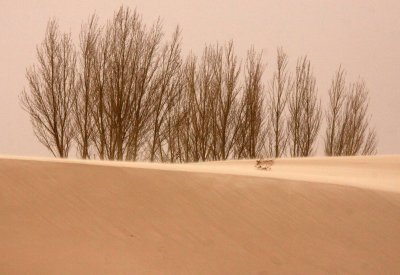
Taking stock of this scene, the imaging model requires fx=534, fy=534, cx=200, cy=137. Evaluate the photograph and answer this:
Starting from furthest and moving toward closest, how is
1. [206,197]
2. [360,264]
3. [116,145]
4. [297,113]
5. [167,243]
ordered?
[297,113] < [116,145] < [206,197] < [167,243] < [360,264]

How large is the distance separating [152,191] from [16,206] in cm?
105

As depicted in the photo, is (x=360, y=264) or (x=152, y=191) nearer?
(x=360, y=264)

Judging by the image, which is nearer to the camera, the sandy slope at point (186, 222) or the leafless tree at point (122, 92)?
the sandy slope at point (186, 222)

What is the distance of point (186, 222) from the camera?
3898 mm

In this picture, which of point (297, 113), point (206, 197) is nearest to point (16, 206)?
point (206, 197)

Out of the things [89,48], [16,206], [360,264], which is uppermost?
[89,48]

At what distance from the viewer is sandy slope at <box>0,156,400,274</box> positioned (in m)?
3.62

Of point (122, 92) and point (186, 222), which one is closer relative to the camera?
point (186, 222)

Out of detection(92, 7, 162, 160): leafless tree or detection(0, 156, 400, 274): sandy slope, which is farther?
detection(92, 7, 162, 160): leafless tree

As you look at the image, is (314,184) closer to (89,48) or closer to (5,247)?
(5,247)

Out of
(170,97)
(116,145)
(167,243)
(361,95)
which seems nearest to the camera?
(167,243)

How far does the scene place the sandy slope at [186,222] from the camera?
11.9 ft

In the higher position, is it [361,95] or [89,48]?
[89,48]

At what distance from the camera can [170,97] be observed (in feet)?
48.9
